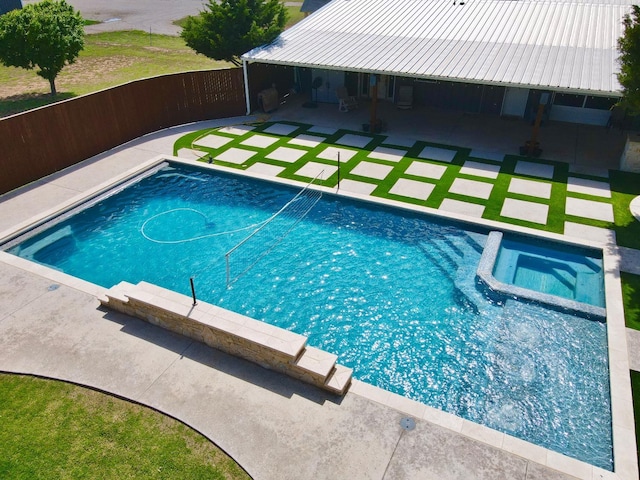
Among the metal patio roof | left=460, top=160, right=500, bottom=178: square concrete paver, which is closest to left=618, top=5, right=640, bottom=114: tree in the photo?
the metal patio roof

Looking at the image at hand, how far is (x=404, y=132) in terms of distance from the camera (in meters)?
20.6

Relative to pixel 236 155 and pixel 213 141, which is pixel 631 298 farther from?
pixel 213 141

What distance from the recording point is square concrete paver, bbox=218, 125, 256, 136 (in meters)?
20.6

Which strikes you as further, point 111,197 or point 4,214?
point 111,197

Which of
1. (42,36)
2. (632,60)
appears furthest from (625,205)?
(42,36)

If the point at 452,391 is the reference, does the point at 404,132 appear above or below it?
above

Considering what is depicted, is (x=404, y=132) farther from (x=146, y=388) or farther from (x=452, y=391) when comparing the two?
(x=146, y=388)

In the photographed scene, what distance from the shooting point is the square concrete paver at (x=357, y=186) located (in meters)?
15.7

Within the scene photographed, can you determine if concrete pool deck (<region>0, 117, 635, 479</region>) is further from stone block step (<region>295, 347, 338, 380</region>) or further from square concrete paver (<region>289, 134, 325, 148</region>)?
square concrete paver (<region>289, 134, 325, 148</region>)

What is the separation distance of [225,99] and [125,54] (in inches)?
581

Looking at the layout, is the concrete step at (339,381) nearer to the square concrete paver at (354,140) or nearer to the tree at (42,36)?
the square concrete paver at (354,140)

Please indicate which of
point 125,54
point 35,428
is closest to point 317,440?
point 35,428

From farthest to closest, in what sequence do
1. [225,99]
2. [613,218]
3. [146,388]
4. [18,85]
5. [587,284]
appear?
[18,85] < [225,99] < [613,218] < [587,284] < [146,388]

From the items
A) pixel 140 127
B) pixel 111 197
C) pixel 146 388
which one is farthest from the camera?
pixel 140 127
